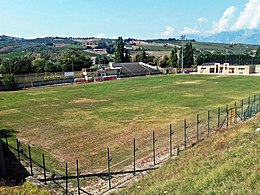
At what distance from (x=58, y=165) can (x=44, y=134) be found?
7.25 metres

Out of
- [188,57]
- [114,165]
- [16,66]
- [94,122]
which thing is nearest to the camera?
[114,165]

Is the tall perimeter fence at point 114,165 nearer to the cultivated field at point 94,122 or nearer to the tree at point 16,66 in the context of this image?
the cultivated field at point 94,122

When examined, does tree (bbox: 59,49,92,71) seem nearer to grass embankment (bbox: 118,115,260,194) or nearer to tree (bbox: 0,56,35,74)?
tree (bbox: 0,56,35,74)

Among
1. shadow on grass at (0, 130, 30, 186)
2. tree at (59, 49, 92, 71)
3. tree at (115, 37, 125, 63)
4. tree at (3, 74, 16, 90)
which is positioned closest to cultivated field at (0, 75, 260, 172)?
shadow on grass at (0, 130, 30, 186)

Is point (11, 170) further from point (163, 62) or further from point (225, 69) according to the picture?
point (163, 62)

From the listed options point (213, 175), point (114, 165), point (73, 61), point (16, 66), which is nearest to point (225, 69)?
point (73, 61)

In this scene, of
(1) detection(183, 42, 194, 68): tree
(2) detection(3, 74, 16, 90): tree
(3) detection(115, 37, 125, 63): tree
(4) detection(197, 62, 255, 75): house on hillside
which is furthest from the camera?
(1) detection(183, 42, 194, 68): tree

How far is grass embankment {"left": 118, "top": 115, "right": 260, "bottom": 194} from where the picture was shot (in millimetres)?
8102

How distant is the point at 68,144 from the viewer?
1956 cm

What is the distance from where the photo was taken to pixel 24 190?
11.0 metres

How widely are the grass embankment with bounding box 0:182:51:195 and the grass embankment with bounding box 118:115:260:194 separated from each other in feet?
10.6

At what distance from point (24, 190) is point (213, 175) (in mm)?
7198

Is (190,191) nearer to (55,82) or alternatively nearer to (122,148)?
(122,148)

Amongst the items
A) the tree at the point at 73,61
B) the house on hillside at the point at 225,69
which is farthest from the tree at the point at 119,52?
the house on hillside at the point at 225,69
